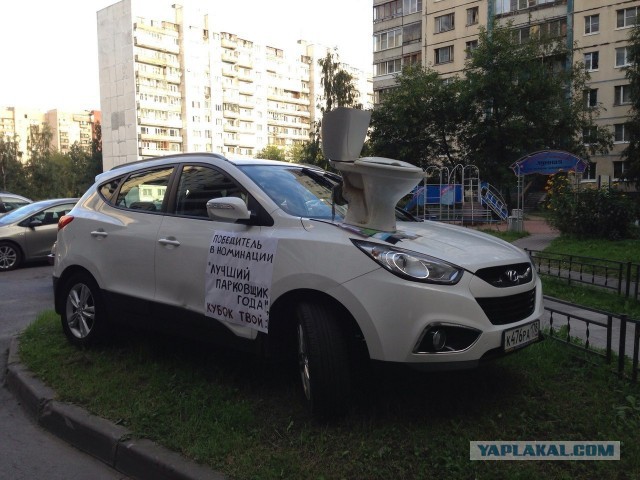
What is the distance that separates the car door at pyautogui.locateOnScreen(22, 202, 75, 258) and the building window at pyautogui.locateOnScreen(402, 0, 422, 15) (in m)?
49.0

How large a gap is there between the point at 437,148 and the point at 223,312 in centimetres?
3004

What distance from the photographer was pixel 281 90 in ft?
342

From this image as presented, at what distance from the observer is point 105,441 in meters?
3.53

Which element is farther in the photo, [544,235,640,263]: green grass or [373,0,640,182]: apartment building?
[373,0,640,182]: apartment building

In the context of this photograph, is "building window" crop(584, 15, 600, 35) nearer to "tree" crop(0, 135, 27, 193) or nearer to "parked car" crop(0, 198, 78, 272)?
"parked car" crop(0, 198, 78, 272)

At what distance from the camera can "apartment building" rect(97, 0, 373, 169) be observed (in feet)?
262

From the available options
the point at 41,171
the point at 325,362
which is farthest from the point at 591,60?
the point at 41,171

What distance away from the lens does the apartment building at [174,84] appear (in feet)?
262

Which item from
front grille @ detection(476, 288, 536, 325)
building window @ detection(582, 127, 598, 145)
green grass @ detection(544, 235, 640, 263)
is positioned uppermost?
building window @ detection(582, 127, 598, 145)

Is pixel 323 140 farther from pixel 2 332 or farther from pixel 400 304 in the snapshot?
pixel 2 332

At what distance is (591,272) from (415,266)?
6535 mm

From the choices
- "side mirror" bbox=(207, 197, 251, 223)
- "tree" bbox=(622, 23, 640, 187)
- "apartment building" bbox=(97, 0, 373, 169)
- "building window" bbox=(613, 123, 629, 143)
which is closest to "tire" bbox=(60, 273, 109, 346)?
"side mirror" bbox=(207, 197, 251, 223)

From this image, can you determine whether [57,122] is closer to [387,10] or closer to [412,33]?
[387,10]

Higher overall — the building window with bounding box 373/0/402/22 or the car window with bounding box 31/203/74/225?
the building window with bounding box 373/0/402/22
